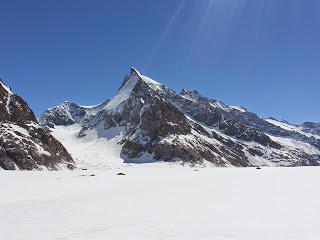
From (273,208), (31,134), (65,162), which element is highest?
Answer: (31,134)

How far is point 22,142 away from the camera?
113188 mm

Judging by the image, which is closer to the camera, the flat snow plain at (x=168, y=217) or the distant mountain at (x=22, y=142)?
the flat snow plain at (x=168, y=217)

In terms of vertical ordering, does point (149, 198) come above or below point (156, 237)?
above

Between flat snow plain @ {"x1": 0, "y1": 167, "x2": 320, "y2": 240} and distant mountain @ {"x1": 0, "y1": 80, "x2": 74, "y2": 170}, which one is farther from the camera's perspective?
distant mountain @ {"x1": 0, "y1": 80, "x2": 74, "y2": 170}

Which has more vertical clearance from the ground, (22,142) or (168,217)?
(22,142)

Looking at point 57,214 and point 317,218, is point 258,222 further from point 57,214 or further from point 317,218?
point 57,214

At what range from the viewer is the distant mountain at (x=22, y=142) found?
105188 mm

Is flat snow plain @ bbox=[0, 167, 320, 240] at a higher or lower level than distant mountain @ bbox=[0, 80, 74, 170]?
lower

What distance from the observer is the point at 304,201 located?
22.0 metres

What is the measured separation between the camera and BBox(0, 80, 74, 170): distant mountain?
105 meters

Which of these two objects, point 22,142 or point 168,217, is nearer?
point 168,217

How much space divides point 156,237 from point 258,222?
443cm

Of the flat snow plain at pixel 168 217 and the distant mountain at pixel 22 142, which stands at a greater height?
A: the distant mountain at pixel 22 142

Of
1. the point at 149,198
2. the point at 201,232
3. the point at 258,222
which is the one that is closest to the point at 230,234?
the point at 201,232
